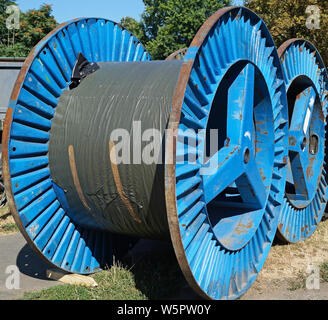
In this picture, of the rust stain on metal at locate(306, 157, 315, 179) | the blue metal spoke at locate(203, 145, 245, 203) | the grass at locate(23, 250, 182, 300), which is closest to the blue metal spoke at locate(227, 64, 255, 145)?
the blue metal spoke at locate(203, 145, 245, 203)

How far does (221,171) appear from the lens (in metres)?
3.78

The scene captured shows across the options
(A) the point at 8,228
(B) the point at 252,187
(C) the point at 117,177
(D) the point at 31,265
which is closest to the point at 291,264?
(B) the point at 252,187

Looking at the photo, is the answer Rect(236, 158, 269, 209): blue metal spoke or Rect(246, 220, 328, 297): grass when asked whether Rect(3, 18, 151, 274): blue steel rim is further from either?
Rect(246, 220, 328, 297): grass

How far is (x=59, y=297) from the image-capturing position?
4.06 meters

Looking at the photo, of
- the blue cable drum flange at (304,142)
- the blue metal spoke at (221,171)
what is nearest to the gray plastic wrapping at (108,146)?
the blue metal spoke at (221,171)

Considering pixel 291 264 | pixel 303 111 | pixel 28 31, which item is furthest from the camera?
pixel 28 31

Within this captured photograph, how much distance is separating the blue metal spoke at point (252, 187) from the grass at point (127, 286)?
1.10 metres

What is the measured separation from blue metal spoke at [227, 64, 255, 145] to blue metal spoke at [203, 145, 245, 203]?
0.48 ft

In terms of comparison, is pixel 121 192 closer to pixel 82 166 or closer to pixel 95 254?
pixel 82 166

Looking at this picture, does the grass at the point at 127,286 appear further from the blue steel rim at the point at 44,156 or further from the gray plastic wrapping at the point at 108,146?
the gray plastic wrapping at the point at 108,146

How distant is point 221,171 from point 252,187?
72 cm

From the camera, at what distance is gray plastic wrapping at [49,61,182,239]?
3.87 meters

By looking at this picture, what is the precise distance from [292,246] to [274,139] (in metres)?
1.73

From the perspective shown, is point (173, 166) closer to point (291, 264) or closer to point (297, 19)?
point (291, 264)
